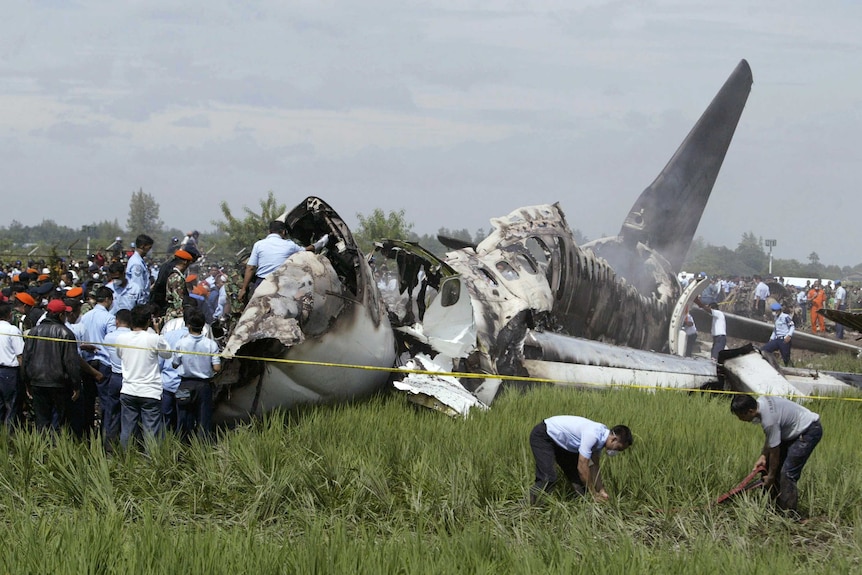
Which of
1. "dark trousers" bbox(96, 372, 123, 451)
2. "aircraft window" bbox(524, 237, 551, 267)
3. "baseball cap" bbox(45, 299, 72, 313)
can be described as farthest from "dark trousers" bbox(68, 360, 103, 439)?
"aircraft window" bbox(524, 237, 551, 267)

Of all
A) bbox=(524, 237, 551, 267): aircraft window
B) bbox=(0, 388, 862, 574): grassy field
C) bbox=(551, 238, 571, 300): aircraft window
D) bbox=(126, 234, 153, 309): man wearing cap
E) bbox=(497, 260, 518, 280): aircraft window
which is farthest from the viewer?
bbox=(524, 237, 551, 267): aircraft window

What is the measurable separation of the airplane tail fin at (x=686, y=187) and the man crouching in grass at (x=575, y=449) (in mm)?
11996

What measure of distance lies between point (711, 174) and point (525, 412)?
36.7ft

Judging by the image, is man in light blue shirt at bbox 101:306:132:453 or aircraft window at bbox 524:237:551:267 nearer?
man in light blue shirt at bbox 101:306:132:453

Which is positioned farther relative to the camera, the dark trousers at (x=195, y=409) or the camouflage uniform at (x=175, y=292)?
the camouflage uniform at (x=175, y=292)

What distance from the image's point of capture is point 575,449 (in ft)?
24.3

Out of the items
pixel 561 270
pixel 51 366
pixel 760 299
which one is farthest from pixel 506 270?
pixel 760 299

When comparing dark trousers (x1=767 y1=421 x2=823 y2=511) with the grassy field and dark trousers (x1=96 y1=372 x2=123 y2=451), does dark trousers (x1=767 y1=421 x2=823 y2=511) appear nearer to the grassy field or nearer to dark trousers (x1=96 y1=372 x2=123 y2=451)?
the grassy field

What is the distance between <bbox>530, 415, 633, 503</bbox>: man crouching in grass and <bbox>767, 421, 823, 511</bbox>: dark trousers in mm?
1236

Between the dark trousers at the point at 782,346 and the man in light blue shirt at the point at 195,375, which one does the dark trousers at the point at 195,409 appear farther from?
the dark trousers at the point at 782,346

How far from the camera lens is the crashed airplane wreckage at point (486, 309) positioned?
9.07 meters

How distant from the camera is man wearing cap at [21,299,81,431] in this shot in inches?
342

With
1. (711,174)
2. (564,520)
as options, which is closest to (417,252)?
(564,520)

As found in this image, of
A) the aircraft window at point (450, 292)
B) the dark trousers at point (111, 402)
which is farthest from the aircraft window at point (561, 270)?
the dark trousers at point (111, 402)
